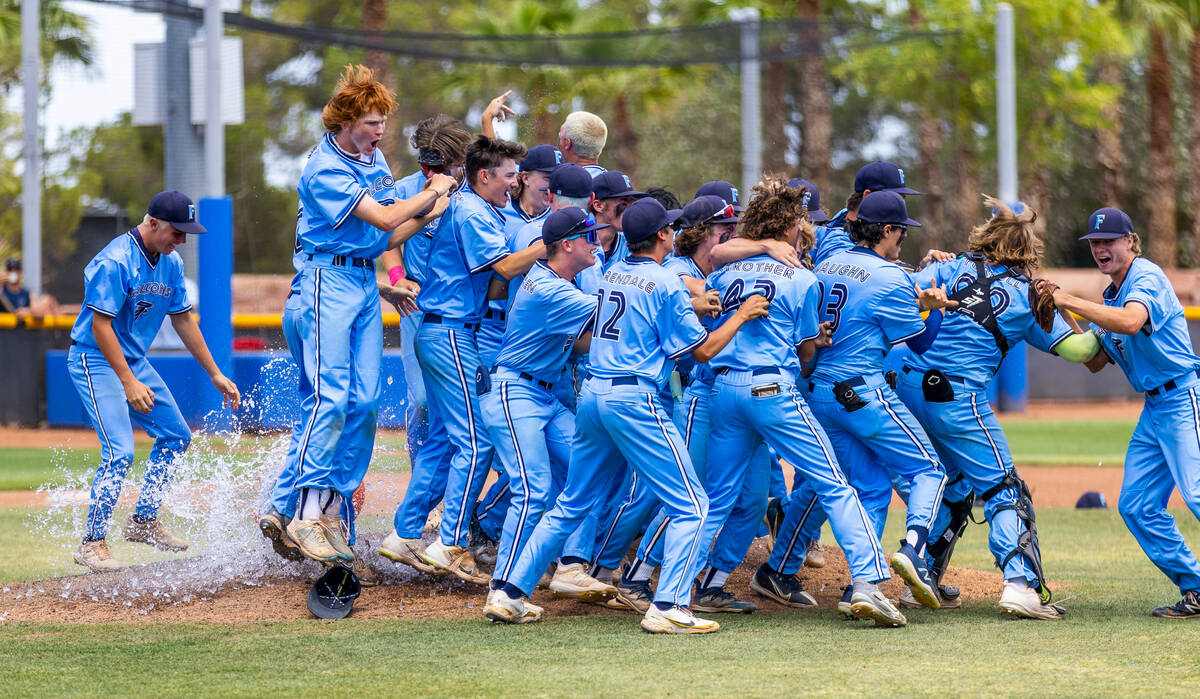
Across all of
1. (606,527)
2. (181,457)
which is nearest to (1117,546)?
(606,527)

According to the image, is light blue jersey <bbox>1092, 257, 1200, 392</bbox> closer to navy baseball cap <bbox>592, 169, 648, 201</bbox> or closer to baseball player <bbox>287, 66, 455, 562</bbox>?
navy baseball cap <bbox>592, 169, 648, 201</bbox>

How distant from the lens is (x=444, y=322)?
23.0 feet

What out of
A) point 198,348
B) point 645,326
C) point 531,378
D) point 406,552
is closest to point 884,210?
point 645,326

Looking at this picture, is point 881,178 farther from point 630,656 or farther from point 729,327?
point 630,656

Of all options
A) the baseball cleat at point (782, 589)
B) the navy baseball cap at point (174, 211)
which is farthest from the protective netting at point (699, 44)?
the baseball cleat at point (782, 589)

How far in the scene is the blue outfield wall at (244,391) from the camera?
1223cm

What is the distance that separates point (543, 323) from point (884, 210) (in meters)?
1.86

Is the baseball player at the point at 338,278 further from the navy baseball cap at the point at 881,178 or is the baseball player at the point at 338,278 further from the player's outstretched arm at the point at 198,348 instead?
the navy baseball cap at the point at 881,178

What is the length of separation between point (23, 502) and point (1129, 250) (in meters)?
9.03

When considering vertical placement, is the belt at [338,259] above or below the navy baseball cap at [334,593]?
above

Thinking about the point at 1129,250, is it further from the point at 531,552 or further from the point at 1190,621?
the point at 531,552

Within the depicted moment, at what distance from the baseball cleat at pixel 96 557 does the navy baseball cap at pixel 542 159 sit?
11.2ft

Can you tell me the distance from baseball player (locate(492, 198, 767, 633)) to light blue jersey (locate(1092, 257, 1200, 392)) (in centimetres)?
193

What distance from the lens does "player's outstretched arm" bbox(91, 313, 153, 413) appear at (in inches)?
298
